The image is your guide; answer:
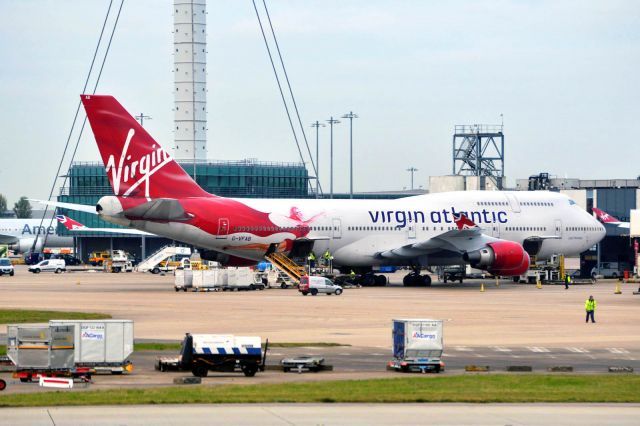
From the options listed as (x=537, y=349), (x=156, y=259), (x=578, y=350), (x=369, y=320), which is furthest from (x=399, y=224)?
(x=578, y=350)

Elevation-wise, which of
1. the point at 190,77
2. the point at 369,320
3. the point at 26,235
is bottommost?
the point at 369,320

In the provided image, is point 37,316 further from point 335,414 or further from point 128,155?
point 335,414

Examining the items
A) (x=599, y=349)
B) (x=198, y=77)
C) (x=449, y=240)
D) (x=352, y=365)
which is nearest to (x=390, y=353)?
(x=352, y=365)

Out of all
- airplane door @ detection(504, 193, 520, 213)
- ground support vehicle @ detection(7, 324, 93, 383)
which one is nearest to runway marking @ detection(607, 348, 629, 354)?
ground support vehicle @ detection(7, 324, 93, 383)

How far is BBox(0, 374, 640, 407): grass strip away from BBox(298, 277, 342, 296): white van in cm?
3871

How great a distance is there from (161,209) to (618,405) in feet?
154

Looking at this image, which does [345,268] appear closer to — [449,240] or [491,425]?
[449,240]

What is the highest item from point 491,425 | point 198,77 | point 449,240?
point 198,77

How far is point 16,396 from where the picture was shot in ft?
89.7

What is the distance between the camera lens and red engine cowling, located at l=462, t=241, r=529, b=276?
77250mm

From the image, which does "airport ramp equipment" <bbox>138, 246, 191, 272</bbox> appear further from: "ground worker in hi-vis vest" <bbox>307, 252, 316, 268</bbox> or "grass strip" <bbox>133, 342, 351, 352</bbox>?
"grass strip" <bbox>133, 342, 351, 352</bbox>

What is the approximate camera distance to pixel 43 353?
31594mm

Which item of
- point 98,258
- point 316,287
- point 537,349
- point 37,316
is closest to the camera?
point 537,349

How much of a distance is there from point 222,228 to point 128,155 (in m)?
7.13
